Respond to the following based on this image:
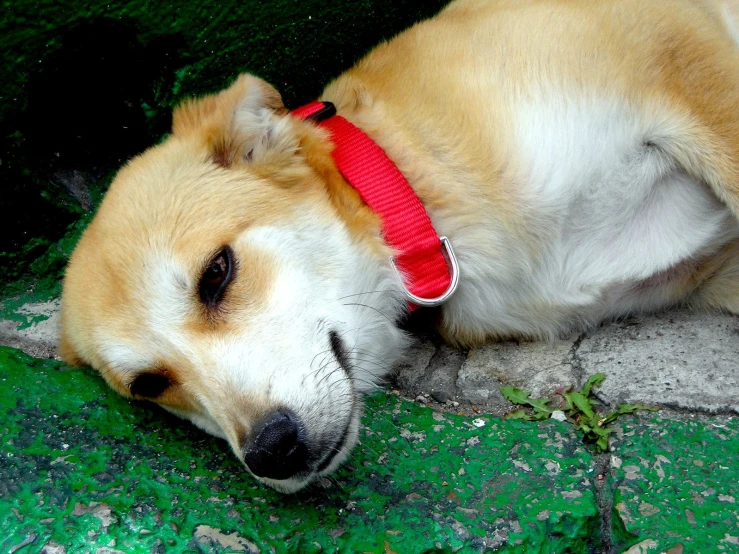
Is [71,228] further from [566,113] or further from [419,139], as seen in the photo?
[566,113]

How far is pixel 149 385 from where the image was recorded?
2811mm

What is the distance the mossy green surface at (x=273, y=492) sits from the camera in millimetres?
2240

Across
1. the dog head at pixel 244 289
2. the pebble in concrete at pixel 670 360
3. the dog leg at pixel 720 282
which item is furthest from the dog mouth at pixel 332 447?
the dog leg at pixel 720 282

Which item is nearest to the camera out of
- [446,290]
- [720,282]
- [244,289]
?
[244,289]

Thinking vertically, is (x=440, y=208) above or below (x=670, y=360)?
above

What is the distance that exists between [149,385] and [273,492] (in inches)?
26.9

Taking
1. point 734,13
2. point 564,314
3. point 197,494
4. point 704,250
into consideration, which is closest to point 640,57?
point 704,250

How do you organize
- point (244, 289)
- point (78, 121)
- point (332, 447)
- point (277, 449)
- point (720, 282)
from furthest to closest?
point (78, 121)
point (720, 282)
point (244, 289)
point (332, 447)
point (277, 449)

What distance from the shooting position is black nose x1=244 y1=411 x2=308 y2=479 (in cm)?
228

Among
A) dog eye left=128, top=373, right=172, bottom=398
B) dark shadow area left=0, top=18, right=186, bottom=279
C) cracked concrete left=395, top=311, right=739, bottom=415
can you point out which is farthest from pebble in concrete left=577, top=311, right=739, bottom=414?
dark shadow area left=0, top=18, right=186, bottom=279

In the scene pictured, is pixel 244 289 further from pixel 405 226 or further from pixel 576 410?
pixel 576 410

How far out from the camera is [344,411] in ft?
8.27

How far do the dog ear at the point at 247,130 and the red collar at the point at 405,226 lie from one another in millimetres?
278

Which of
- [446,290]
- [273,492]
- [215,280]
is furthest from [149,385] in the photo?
[446,290]
